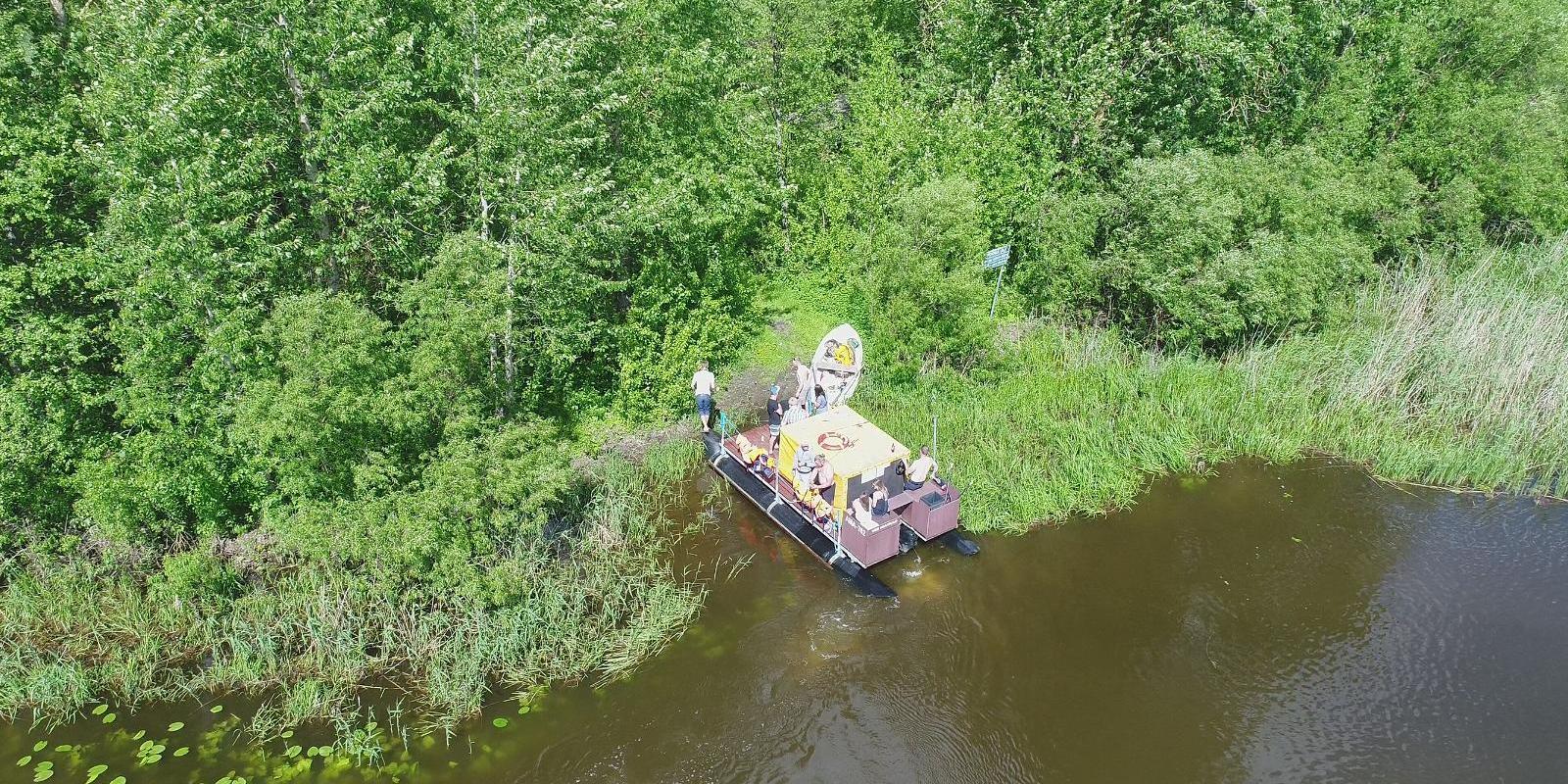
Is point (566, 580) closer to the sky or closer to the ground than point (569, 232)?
closer to the ground

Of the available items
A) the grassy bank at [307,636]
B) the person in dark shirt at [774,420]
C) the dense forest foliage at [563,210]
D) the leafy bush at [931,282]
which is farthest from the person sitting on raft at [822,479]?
the leafy bush at [931,282]

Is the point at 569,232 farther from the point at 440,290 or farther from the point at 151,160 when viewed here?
the point at 151,160

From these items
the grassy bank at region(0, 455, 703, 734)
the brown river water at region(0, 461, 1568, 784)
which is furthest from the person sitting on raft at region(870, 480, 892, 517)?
the grassy bank at region(0, 455, 703, 734)

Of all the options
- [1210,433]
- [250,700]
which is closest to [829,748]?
[250,700]

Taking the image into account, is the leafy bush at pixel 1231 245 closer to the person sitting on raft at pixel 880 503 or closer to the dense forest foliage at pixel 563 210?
the dense forest foliage at pixel 563 210

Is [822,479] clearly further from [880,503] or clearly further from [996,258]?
[996,258]

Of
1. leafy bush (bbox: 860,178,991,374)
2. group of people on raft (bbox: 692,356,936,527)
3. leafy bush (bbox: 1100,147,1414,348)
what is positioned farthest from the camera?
leafy bush (bbox: 1100,147,1414,348)

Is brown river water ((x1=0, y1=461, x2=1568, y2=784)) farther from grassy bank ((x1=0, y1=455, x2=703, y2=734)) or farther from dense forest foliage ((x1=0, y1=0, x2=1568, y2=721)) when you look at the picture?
dense forest foliage ((x1=0, y1=0, x2=1568, y2=721))
